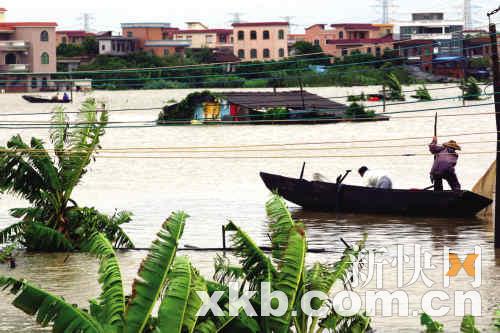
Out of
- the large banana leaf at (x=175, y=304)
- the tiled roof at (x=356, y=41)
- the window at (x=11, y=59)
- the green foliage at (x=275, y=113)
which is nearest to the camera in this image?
the large banana leaf at (x=175, y=304)

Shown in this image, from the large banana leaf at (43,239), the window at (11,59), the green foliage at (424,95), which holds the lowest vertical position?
the large banana leaf at (43,239)

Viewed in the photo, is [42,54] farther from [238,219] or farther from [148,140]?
[238,219]

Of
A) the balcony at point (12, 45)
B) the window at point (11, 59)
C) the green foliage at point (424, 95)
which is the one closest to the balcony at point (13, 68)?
the balcony at point (12, 45)

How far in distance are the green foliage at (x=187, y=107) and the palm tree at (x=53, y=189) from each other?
25.0 m

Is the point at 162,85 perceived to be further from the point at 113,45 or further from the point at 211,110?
the point at 211,110

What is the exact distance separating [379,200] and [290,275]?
978cm

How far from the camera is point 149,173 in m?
28.7

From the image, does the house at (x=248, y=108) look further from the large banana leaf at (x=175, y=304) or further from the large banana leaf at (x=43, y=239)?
the large banana leaf at (x=175, y=304)

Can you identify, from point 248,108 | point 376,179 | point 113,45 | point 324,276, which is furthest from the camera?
point 113,45

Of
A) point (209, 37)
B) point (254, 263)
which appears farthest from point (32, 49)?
point (254, 263)

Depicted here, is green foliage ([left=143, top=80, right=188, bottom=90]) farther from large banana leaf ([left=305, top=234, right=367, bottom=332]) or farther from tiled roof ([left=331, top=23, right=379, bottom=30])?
large banana leaf ([left=305, top=234, right=367, bottom=332])

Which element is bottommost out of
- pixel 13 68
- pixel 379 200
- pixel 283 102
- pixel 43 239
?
pixel 43 239

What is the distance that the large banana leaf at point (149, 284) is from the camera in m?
9.51

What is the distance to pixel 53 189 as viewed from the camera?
53.3ft
